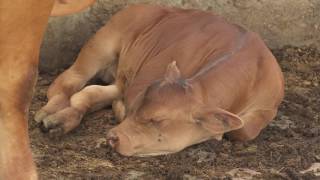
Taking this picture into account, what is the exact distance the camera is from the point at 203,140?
18.5 feet

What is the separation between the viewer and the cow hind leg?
582cm

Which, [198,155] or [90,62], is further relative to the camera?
[90,62]

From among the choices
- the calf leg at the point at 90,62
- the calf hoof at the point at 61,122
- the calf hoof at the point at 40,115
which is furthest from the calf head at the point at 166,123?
the calf leg at the point at 90,62

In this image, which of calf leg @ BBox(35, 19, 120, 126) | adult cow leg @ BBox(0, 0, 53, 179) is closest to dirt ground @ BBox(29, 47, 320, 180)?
calf leg @ BBox(35, 19, 120, 126)

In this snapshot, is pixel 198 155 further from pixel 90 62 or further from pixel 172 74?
pixel 90 62

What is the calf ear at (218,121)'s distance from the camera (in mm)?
5316

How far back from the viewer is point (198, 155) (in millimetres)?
5578

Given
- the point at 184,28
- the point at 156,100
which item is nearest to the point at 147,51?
the point at 184,28

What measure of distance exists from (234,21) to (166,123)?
1921 mm

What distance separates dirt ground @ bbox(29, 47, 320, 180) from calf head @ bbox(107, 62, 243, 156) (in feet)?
0.31

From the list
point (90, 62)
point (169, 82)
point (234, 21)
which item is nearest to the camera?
point (169, 82)

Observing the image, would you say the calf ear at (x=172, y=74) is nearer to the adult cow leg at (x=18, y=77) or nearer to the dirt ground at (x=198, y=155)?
the dirt ground at (x=198, y=155)

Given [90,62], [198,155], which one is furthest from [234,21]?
[198,155]

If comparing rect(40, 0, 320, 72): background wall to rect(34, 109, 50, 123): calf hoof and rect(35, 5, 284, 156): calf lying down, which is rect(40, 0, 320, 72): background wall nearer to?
rect(35, 5, 284, 156): calf lying down
